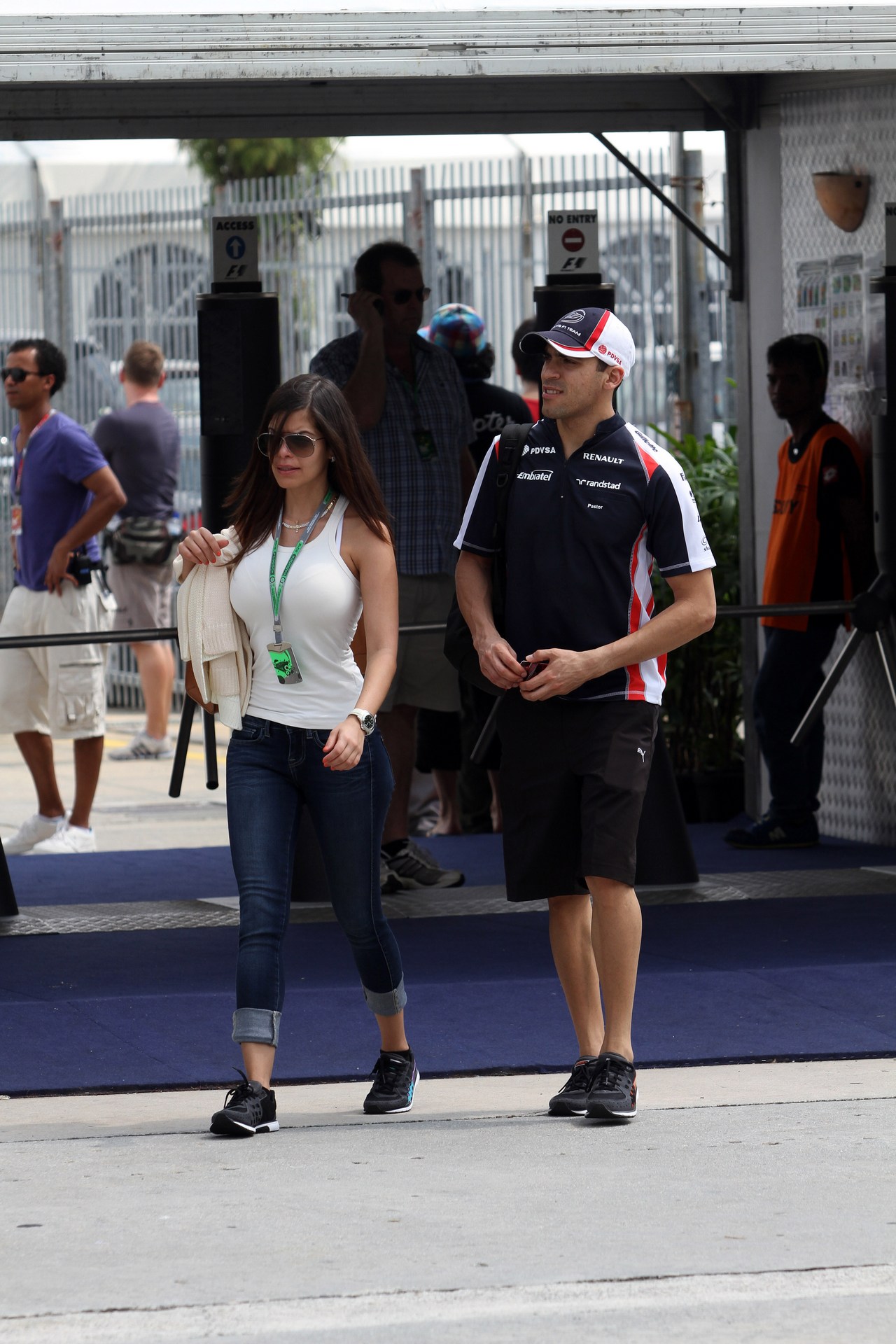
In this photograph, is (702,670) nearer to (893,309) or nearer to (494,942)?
(893,309)

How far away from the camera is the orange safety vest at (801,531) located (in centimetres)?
891

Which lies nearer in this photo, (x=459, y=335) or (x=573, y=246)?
(x=573, y=246)

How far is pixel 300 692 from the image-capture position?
5305 mm

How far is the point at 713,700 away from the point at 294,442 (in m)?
5.03

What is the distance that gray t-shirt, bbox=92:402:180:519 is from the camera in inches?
516

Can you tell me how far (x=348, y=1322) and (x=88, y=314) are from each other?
12038 millimetres

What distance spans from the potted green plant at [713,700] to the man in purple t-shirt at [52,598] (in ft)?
7.72

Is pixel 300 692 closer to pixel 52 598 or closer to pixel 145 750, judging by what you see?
pixel 52 598

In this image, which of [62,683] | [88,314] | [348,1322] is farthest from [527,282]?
[348,1322]

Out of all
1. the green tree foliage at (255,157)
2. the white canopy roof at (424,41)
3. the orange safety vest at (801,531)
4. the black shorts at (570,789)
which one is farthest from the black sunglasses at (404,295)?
the green tree foliage at (255,157)

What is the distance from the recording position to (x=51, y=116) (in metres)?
8.59

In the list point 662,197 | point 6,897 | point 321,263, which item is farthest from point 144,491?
point 6,897

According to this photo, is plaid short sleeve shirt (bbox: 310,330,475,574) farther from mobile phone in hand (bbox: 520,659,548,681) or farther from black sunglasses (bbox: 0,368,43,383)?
mobile phone in hand (bbox: 520,659,548,681)

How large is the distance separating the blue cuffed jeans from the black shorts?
0.32 metres
